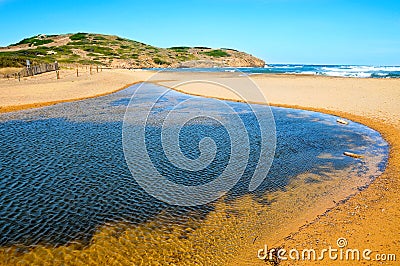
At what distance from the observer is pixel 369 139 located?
605 inches

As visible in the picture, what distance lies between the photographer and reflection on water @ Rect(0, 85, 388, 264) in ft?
20.9

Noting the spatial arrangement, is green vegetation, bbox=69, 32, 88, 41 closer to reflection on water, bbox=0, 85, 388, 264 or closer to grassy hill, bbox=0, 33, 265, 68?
grassy hill, bbox=0, 33, 265, 68

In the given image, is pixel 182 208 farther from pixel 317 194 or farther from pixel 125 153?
pixel 125 153

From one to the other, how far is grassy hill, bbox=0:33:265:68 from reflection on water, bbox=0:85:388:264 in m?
97.7

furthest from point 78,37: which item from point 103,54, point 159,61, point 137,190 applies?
point 137,190

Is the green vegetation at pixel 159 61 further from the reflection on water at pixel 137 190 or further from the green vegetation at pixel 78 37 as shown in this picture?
the reflection on water at pixel 137 190

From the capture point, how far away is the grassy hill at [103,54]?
115 metres

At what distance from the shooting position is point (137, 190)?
9.14 meters

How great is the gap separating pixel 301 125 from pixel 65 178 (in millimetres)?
14553

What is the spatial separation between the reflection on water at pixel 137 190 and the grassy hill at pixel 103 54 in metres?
97.7

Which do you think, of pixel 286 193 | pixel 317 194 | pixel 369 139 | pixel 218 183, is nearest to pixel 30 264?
pixel 218 183

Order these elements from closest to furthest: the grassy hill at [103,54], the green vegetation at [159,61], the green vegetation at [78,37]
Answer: the grassy hill at [103,54], the green vegetation at [159,61], the green vegetation at [78,37]

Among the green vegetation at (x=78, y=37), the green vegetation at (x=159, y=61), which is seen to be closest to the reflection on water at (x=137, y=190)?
the green vegetation at (x=159, y=61)

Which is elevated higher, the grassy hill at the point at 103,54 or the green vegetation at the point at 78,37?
the green vegetation at the point at 78,37
